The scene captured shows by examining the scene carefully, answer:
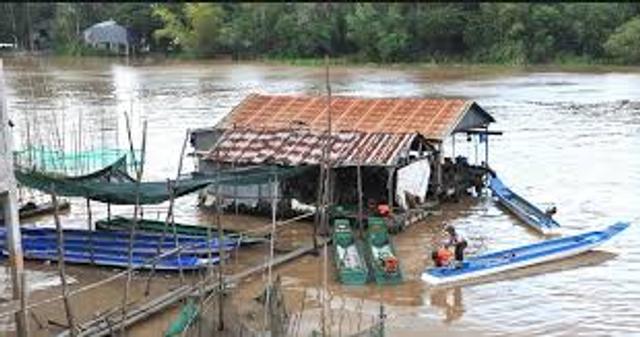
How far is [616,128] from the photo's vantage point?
30.2 meters

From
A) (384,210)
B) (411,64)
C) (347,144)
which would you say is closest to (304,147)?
(347,144)

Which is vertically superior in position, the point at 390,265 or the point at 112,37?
the point at 112,37

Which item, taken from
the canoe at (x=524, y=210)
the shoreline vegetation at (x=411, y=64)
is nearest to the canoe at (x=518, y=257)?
the canoe at (x=524, y=210)

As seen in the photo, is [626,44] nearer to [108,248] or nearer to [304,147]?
[304,147]

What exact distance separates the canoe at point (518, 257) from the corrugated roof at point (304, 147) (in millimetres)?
2579

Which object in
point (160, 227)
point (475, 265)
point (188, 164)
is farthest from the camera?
point (188, 164)

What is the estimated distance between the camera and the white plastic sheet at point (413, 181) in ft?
54.8

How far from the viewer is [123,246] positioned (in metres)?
14.2


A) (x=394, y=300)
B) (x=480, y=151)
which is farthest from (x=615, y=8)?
(x=394, y=300)

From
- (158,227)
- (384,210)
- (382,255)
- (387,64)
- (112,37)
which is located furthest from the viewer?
(112,37)

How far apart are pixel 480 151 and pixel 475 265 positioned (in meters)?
12.8

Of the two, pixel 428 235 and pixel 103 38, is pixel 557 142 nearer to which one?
pixel 428 235

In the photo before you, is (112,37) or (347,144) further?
(112,37)

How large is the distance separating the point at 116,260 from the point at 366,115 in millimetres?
6337
